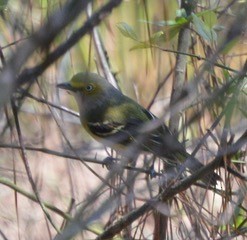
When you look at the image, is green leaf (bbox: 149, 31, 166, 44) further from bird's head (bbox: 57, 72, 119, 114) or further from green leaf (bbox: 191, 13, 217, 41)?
bird's head (bbox: 57, 72, 119, 114)

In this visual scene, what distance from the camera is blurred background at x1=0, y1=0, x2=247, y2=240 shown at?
1.13 meters

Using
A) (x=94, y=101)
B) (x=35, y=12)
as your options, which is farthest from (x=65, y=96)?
(x=35, y=12)

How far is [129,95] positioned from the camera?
365 cm

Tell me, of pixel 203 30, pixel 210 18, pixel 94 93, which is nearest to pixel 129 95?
pixel 94 93

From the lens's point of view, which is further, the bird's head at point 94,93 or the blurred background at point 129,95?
the bird's head at point 94,93

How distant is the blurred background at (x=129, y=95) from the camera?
3.71 ft

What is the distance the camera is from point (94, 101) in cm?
400

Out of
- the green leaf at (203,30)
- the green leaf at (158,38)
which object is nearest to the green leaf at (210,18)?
the green leaf at (203,30)

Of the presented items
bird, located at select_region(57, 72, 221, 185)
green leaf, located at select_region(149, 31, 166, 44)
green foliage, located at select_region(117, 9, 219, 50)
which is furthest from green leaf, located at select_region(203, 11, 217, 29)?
bird, located at select_region(57, 72, 221, 185)

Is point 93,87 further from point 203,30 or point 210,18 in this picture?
point 203,30

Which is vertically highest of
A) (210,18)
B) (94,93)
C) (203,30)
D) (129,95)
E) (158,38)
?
(94,93)

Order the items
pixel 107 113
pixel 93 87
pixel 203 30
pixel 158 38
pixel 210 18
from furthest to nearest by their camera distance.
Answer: pixel 93 87 → pixel 107 113 → pixel 158 38 → pixel 210 18 → pixel 203 30

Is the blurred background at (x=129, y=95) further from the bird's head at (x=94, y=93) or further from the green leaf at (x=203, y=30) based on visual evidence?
the bird's head at (x=94, y=93)

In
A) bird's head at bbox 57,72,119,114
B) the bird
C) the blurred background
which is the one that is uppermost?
bird's head at bbox 57,72,119,114
